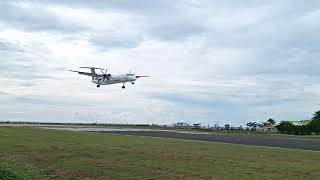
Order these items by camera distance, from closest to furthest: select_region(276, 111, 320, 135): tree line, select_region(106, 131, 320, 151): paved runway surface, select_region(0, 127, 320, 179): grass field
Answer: select_region(0, 127, 320, 179): grass field → select_region(106, 131, 320, 151): paved runway surface → select_region(276, 111, 320, 135): tree line

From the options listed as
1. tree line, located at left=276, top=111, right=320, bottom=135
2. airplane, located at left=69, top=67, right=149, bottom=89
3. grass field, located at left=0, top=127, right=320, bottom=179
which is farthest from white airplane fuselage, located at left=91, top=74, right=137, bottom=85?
grass field, located at left=0, top=127, right=320, bottom=179

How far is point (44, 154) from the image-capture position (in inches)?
1312

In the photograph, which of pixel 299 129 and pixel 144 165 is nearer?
pixel 144 165

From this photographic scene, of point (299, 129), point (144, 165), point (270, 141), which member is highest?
point (299, 129)

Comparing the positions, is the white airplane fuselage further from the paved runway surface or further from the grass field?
the grass field

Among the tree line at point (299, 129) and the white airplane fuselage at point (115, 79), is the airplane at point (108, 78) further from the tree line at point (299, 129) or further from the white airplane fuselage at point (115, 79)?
the tree line at point (299, 129)

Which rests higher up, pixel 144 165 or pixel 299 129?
pixel 299 129

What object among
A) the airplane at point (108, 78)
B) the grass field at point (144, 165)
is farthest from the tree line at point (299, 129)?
the grass field at point (144, 165)

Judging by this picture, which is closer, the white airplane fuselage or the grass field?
the grass field

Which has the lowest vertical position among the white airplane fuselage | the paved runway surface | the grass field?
the grass field

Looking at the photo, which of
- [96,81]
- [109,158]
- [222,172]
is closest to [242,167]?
[222,172]

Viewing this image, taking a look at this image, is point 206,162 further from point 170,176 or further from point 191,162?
point 170,176

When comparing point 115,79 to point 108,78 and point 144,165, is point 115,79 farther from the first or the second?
point 144,165

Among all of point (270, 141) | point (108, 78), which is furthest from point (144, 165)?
point (108, 78)
